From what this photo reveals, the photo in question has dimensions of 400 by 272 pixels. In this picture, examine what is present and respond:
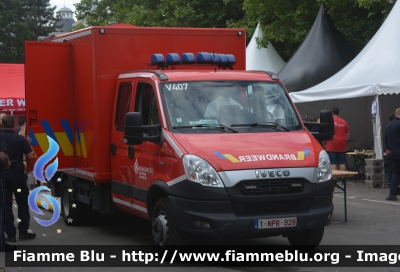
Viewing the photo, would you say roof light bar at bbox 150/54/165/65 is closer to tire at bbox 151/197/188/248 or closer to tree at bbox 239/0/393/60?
tire at bbox 151/197/188/248

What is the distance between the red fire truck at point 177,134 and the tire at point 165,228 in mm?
15

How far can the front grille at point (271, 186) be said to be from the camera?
8484 mm

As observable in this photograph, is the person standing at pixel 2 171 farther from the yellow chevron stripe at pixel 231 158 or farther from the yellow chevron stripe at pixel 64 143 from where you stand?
the yellow chevron stripe at pixel 231 158

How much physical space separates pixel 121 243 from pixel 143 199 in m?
1.31

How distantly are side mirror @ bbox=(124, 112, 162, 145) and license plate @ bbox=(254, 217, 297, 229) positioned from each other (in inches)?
64.1

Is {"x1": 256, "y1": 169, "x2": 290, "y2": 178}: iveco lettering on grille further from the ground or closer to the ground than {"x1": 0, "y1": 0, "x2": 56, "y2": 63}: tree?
closer to the ground

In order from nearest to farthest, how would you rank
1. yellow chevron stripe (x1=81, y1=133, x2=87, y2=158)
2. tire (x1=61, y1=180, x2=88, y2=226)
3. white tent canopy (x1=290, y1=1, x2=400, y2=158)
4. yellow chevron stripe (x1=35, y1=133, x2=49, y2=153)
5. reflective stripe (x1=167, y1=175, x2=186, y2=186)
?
reflective stripe (x1=167, y1=175, x2=186, y2=186), yellow chevron stripe (x1=81, y1=133, x2=87, y2=158), yellow chevron stripe (x1=35, y1=133, x2=49, y2=153), tire (x1=61, y1=180, x2=88, y2=226), white tent canopy (x1=290, y1=1, x2=400, y2=158)

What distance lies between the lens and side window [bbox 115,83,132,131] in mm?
10400

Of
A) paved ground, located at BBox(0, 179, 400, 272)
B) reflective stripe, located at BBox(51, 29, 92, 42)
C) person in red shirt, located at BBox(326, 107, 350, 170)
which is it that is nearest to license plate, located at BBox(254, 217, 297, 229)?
paved ground, located at BBox(0, 179, 400, 272)

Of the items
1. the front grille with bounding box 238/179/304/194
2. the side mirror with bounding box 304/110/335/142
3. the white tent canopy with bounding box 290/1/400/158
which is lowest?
the front grille with bounding box 238/179/304/194

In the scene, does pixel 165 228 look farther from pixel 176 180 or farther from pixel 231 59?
pixel 231 59

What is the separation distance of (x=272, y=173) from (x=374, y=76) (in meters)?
10.1

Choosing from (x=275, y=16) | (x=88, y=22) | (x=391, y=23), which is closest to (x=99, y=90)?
(x=391, y=23)

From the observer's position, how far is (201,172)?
8.52 meters
